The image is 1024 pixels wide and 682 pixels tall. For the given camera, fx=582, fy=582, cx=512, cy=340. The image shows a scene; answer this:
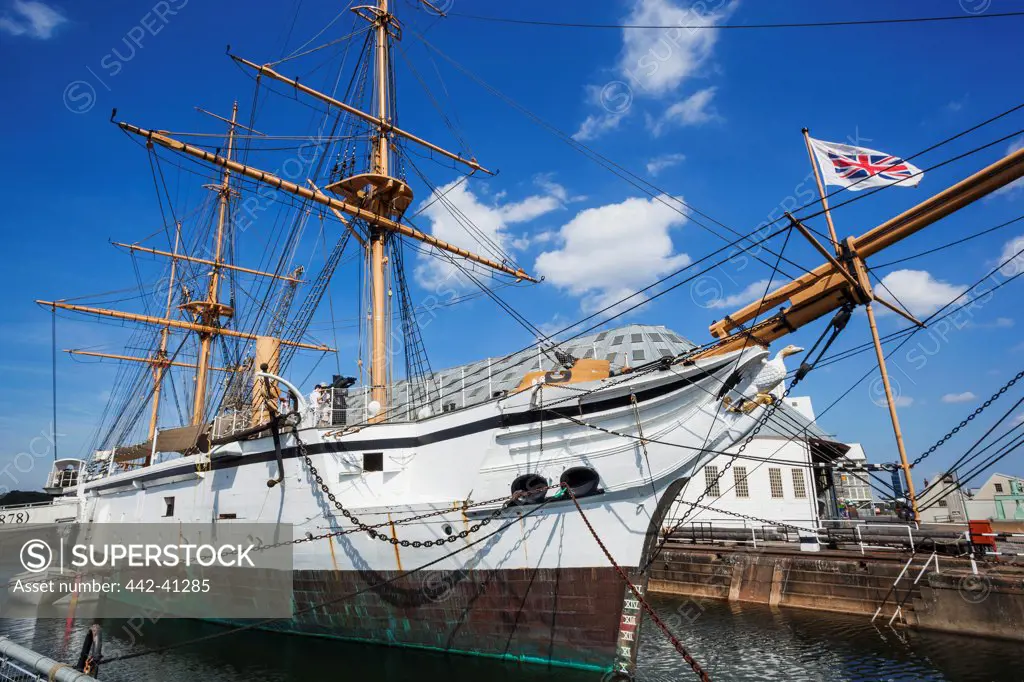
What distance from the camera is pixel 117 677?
11.9m

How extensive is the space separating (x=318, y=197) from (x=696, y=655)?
1502cm

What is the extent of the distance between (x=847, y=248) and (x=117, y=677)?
52.3 feet

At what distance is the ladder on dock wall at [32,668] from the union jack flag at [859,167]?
11.6m

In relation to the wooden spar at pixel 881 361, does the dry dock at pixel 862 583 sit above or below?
below

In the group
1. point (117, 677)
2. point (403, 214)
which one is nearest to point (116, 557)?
point (117, 677)

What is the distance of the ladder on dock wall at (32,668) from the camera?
5227 millimetres

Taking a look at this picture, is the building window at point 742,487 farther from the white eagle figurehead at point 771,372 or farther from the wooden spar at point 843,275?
the white eagle figurehead at point 771,372

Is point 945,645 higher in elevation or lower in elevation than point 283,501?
lower

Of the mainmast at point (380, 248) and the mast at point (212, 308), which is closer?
the mainmast at point (380, 248)

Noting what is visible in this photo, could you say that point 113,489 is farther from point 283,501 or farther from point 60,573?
point 283,501

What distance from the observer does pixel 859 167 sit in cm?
973

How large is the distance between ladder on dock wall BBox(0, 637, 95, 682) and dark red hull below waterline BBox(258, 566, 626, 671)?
6191 mm

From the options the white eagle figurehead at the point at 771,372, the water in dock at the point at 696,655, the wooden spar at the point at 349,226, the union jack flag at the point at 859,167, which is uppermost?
the wooden spar at the point at 349,226

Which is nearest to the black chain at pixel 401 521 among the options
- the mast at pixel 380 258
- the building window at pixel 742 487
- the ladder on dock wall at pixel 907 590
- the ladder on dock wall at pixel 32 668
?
the mast at pixel 380 258
